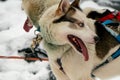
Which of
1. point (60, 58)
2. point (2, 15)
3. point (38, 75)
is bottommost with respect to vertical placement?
point (2, 15)

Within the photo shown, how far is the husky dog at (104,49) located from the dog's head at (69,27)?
23cm

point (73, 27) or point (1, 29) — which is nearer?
point (73, 27)

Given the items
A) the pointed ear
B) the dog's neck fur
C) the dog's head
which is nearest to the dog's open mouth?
the dog's head

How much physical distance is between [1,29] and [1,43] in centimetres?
44

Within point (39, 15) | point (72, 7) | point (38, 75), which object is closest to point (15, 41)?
point (38, 75)

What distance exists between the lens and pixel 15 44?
443 centimetres

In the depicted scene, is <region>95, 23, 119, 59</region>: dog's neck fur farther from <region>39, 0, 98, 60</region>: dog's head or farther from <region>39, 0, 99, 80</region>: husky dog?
<region>39, 0, 98, 60</region>: dog's head

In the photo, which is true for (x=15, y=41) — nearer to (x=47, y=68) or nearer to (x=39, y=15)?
(x=47, y=68)

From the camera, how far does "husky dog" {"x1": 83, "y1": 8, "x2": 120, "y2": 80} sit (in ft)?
9.21

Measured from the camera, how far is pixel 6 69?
398cm

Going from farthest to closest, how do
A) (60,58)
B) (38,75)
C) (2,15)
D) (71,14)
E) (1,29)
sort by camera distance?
(2,15), (1,29), (38,75), (60,58), (71,14)

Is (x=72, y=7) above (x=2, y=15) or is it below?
above

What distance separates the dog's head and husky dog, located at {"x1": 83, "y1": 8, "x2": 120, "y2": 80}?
0.23m

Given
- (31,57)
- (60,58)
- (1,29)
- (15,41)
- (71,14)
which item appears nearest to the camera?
(71,14)
